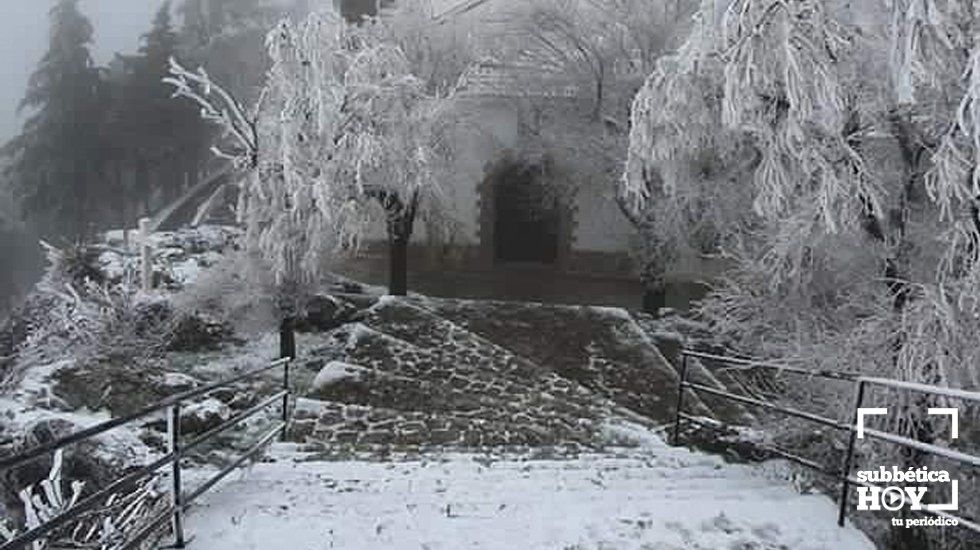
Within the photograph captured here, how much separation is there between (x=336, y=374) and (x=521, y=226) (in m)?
10.0

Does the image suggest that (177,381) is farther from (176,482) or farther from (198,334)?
(176,482)

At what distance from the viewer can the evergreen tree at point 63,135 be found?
26.8m

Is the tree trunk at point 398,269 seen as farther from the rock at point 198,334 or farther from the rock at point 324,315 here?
the rock at point 198,334

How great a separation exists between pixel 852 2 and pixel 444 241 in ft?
40.6

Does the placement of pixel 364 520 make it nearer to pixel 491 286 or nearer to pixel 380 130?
pixel 380 130

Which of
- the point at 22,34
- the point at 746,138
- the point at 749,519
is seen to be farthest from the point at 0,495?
the point at 22,34

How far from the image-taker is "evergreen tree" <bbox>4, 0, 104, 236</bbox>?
26828mm

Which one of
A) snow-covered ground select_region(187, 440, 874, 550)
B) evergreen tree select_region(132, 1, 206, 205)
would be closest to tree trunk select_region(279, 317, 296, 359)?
snow-covered ground select_region(187, 440, 874, 550)

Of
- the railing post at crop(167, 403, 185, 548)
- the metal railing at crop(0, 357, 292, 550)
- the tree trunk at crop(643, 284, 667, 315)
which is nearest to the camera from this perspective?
the metal railing at crop(0, 357, 292, 550)

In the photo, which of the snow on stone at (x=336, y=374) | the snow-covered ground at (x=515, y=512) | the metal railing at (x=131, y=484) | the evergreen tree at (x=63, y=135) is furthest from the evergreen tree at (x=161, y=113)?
the metal railing at (x=131, y=484)

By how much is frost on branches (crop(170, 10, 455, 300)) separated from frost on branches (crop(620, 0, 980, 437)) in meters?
4.76

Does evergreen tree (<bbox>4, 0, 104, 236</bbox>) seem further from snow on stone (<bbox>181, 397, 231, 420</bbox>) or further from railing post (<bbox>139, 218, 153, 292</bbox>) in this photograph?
snow on stone (<bbox>181, 397, 231, 420</bbox>)

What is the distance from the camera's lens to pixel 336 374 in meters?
9.05

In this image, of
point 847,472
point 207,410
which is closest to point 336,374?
point 207,410
